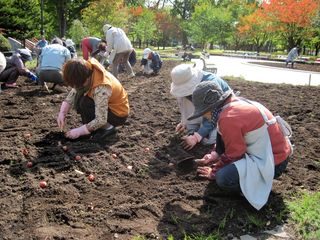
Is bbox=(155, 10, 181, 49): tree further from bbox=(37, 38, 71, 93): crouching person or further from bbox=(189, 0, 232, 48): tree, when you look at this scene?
bbox=(37, 38, 71, 93): crouching person

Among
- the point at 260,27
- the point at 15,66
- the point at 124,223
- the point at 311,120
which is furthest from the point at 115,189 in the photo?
the point at 260,27

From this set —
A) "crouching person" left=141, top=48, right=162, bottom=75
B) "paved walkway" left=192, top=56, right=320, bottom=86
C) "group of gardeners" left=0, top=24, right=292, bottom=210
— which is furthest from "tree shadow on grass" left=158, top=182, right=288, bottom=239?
"crouching person" left=141, top=48, right=162, bottom=75

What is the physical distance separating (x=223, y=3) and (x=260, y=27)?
20.5 metres

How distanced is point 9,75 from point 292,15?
28722 mm

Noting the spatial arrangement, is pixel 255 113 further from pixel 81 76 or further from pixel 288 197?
pixel 81 76

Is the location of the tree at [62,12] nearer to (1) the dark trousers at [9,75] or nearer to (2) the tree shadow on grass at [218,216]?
(1) the dark trousers at [9,75]

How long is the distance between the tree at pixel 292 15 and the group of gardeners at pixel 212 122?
98.9ft

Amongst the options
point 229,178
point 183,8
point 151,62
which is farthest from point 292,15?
point 183,8

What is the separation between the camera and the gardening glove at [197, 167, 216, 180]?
11.4ft

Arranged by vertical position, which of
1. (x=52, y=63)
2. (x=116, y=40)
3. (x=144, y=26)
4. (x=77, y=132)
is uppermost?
(x=144, y=26)

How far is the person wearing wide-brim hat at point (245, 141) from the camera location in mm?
2869

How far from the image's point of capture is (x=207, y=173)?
11.6ft

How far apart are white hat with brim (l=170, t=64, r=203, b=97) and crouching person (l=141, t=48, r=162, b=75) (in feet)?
29.2

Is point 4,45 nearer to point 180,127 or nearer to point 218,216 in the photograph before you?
point 180,127
